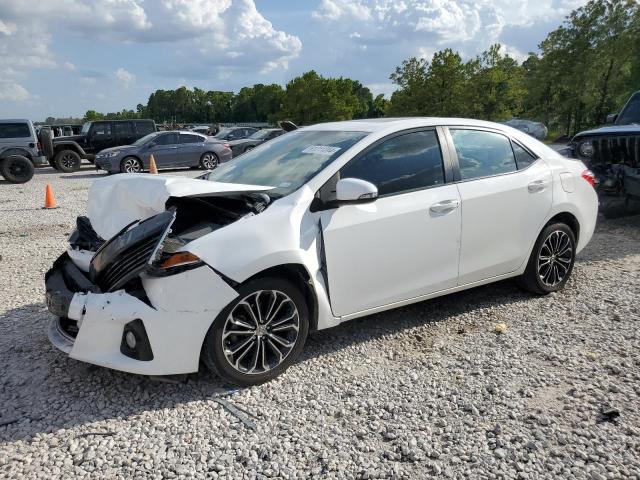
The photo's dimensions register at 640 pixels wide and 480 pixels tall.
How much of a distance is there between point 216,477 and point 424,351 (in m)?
1.90

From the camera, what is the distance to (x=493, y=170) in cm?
459

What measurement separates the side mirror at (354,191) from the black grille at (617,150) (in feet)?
19.0

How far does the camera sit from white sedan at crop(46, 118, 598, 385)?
3223 mm

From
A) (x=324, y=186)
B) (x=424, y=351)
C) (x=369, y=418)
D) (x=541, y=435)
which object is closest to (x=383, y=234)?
(x=324, y=186)

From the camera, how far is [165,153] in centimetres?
1886

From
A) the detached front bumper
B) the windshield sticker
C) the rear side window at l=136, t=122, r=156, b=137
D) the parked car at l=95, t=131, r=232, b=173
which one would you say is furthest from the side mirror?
the rear side window at l=136, t=122, r=156, b=137

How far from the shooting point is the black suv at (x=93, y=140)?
1995 centimetres

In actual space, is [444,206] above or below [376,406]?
above

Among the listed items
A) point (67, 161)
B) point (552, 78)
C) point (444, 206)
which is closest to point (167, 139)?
point (67, 161)

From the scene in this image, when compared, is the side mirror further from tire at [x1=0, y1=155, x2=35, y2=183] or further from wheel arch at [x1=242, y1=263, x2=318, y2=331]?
tire at [x1=0, y1=155, x2=35, y2=183]

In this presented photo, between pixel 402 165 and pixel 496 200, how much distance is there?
90cm

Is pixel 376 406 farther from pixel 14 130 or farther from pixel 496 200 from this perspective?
pixel 14 130

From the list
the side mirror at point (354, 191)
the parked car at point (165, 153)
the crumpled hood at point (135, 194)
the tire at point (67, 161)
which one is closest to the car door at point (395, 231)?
the side mirror at point (354, 191)

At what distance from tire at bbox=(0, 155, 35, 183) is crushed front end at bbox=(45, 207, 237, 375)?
1478 centimetres
